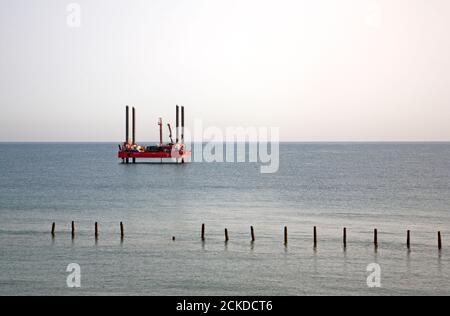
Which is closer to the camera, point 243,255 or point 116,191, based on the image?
point 243,255

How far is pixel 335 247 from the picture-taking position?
54562mm

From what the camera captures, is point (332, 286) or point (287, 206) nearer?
point (332, 286)

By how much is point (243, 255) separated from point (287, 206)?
37431 mm

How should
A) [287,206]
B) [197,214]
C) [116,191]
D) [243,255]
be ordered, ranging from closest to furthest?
[243,255] → [197,214] → [287,206] → [116,191]

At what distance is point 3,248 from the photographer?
53938 mm

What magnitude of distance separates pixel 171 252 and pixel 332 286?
15.6m
